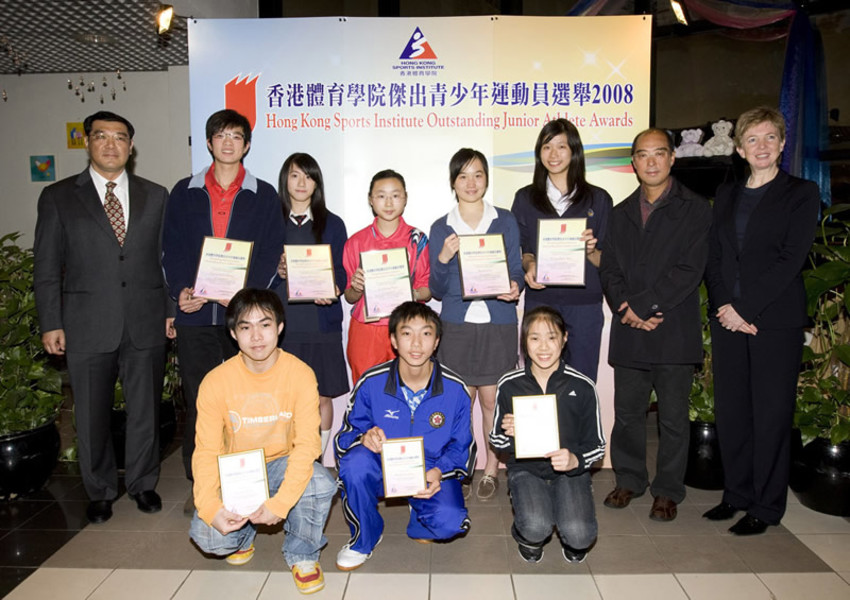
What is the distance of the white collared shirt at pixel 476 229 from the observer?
3438mm

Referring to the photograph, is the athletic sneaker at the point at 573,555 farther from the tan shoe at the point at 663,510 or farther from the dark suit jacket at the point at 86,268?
the dark suit jacket at the point at 86,268

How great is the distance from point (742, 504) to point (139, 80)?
6887 millimetres

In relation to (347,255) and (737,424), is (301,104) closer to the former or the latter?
(347,255)

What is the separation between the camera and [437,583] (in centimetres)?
269

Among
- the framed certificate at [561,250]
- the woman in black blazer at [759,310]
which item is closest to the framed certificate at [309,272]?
the framed certificate at [561,250]

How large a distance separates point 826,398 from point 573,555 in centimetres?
179

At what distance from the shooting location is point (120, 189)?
3.33 metres

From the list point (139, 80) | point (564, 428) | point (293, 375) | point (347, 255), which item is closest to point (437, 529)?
point (564, 428)

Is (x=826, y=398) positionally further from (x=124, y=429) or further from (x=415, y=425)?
(x=124, y=429)

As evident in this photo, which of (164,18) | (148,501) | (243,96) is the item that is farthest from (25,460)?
(164,18)

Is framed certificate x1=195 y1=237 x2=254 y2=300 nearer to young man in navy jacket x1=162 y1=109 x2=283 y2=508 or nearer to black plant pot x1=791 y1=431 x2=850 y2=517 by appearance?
young man in navy jacket x1=162 y1=109 x2=283 y2=508

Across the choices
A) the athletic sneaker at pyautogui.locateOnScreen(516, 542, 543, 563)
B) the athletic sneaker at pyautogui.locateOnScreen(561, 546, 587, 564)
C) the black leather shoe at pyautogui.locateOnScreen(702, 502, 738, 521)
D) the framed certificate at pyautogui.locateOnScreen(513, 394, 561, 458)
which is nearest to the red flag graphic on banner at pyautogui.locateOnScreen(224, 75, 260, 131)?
the framed certificate at pyautogui.locateOnScreen(513, 394, 561, 458)

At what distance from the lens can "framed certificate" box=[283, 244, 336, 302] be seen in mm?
3369

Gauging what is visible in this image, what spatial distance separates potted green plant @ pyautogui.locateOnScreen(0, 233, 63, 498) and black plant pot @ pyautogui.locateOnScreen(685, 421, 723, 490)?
146 inches
